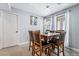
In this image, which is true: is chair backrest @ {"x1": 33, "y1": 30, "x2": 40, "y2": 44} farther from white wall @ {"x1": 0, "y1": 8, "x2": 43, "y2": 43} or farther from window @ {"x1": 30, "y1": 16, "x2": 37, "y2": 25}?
window @ {"x1": 30, "y1": 16, "x2": 37, "y2": 25}

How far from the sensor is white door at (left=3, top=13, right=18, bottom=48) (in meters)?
1.68

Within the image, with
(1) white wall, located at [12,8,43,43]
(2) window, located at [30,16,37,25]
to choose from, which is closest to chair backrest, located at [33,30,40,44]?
(1) white wall, located at [12,8,43,43]

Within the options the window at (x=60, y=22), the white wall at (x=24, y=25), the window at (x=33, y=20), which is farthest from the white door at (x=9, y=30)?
the window at (x=60, y=22)

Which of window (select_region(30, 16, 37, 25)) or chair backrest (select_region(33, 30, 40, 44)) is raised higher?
window (select_region(30, 16, 37, 25))

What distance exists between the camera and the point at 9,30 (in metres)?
1.78

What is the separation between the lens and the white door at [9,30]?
1679 millimetres

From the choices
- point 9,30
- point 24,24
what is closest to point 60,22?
point 24,24

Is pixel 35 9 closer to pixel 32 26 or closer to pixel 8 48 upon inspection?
pixel 32 26

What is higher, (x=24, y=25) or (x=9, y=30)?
(x=24, y=25)

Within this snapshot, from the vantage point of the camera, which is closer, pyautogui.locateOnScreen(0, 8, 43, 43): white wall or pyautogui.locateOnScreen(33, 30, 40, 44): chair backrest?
pyautogui.locateOnScreen(0, 8, 43, 43): white wall

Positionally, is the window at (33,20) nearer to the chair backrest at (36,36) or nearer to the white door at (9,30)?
the chair backrest at (36,36)

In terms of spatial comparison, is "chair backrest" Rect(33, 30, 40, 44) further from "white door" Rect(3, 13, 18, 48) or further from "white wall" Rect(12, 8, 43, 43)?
"white door" Rect(3, 13, 18, 48)

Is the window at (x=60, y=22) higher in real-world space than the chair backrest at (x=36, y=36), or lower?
higher

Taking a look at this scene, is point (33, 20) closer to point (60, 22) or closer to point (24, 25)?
point (24, 25)
